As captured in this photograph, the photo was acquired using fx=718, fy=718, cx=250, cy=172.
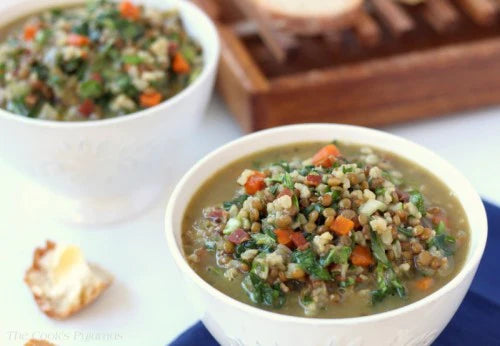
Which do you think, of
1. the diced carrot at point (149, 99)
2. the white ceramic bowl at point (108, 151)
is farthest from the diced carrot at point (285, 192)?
the diced carrot at point (149, 99)

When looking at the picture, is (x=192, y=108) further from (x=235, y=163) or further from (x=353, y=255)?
(x=353, y=255)

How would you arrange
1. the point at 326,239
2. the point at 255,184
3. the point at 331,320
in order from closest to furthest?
the point at 331,320 → the point at 326,239 → the point at 255,184

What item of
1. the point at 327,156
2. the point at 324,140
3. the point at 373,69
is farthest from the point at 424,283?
the point at 373,69

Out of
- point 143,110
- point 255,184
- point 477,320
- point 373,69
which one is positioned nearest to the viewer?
point 255,184

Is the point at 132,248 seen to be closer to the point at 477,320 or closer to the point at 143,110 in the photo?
the point at 143,110

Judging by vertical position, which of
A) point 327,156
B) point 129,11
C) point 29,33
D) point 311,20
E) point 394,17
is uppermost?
point 29,33

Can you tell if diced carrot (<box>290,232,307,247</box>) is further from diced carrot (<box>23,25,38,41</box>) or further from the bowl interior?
diced carrot (<box>23,25,38,41</box>)
